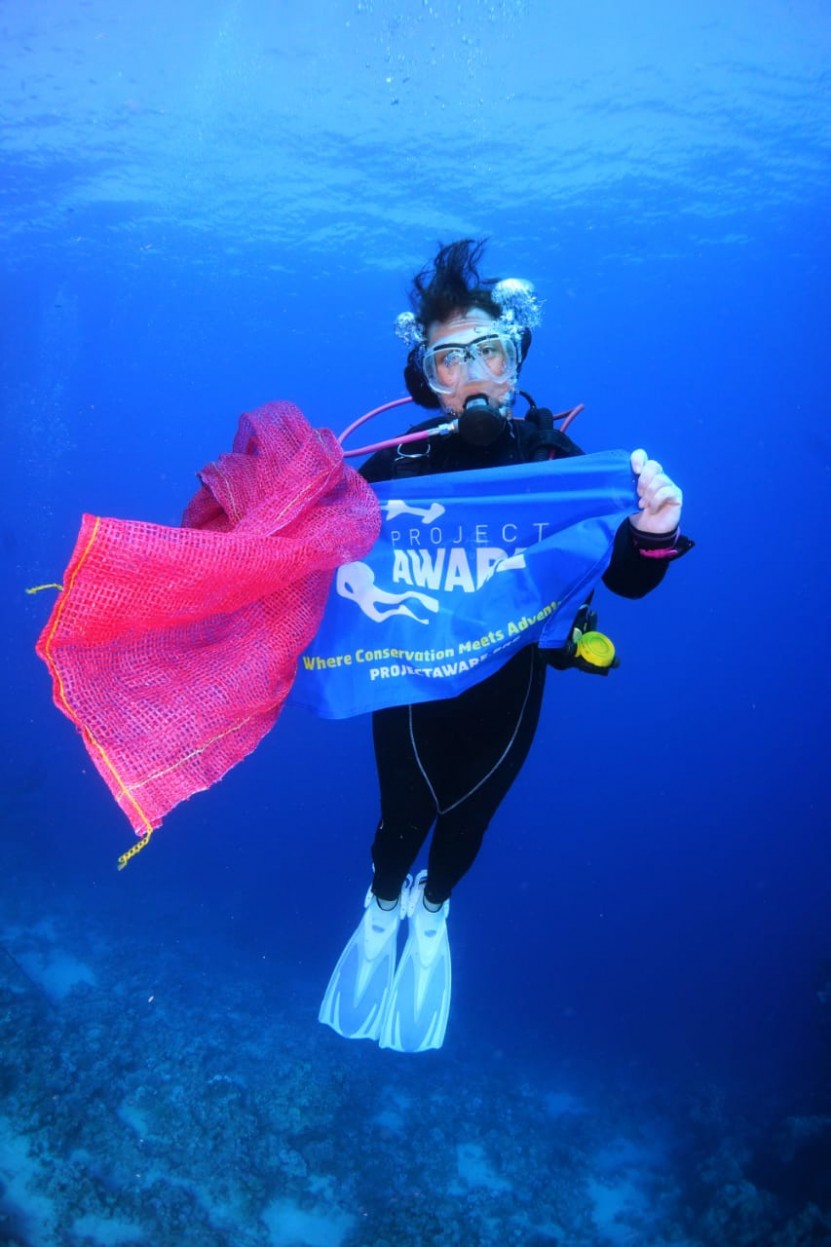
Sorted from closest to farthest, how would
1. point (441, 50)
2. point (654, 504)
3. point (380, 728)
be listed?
point (654, 504), point (380, 728), point (441, 50)

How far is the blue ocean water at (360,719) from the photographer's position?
7617 mm

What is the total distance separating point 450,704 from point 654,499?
1.52 metres

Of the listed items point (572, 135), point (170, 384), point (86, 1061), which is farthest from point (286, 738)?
point (572, 135)

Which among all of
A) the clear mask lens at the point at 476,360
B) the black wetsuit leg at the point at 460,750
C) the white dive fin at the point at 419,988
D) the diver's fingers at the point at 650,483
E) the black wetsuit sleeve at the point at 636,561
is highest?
the clear mask lens at the point at 476,360

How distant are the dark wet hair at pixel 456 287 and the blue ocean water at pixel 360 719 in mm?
8425

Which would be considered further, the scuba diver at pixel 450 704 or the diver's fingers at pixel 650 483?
the scuba diver at pixel 450 704

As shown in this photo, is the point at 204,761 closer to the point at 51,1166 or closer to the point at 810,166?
the point at 51,1166

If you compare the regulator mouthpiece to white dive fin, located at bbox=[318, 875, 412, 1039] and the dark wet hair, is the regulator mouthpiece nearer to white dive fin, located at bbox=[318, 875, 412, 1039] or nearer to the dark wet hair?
the dark wet hair

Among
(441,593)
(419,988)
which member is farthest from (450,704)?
(419,988)

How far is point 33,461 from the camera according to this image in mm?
29719

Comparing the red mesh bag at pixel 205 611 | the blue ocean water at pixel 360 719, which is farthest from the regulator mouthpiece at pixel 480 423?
the blue ocean water at pixel 360 719

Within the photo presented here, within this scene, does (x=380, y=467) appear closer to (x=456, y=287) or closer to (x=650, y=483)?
(x=456, y=287)

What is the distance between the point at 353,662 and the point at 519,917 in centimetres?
1784

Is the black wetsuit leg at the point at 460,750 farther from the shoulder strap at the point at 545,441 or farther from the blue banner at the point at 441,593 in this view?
the shoulder strap at the point at 545,441
